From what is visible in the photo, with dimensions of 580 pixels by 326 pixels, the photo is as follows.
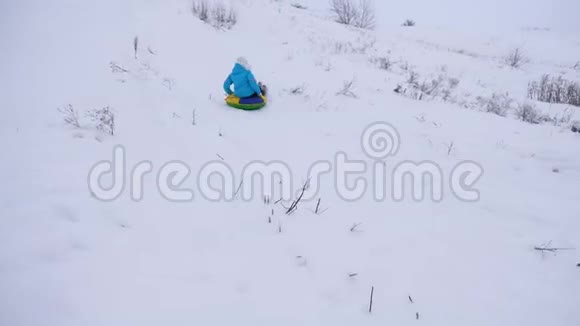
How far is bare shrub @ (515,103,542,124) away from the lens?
589 centimetres

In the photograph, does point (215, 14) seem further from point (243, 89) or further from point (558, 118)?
point (558, 118)

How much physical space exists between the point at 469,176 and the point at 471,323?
81.0 inches

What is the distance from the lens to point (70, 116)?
339 cm

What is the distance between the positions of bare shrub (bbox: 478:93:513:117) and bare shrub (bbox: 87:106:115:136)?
21.2 ft

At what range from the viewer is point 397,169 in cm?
384

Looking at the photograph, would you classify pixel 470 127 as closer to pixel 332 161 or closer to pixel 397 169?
pixel 397 169

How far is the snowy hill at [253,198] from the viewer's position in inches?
83.0

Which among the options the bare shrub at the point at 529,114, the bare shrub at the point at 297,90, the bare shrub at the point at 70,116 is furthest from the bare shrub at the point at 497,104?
the bare shrub at the point at 70,116

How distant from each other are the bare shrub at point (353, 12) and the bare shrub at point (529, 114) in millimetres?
14183

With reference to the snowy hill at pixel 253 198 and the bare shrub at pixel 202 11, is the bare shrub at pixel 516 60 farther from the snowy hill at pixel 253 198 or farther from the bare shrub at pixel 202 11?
the bare shrub at pixel 202 11

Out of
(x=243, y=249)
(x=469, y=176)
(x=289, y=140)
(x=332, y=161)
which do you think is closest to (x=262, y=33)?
(x=289, y=140)

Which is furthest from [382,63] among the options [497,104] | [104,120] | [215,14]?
[104,120]

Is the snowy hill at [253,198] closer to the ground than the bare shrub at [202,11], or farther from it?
closer to the ground

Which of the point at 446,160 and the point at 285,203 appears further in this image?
the point at 446,160
